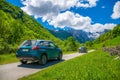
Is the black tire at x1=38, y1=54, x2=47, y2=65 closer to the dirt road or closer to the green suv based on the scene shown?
the green suv

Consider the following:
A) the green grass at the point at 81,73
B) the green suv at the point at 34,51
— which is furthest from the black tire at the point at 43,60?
the green grass at the point at 81,73

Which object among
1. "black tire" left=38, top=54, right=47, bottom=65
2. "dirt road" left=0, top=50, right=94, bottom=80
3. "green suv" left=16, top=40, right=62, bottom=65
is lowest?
"dirt road" left=0, top=50, right=94, bottom=80

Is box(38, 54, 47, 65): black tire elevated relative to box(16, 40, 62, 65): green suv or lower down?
lower down

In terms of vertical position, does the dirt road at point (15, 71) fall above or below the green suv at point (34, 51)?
below

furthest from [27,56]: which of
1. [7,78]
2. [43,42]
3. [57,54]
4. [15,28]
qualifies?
[15,28]

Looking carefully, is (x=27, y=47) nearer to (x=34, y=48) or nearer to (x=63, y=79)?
(x=34, y=48)

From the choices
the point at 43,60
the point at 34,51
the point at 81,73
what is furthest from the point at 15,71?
the point at 81,73

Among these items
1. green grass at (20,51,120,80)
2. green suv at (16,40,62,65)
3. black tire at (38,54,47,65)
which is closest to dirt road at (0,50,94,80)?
green grass at (20,51,120,80)

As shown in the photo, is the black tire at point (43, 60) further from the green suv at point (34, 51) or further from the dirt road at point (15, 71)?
the dirt road at point (15, 71)

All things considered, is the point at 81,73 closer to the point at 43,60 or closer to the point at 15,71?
the point at 15,71

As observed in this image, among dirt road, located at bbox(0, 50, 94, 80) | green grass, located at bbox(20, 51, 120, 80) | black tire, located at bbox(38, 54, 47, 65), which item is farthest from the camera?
black tire, located at bbox(38, 54, 47, 65)

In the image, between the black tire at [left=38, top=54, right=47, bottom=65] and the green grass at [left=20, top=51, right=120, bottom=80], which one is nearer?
the green grass at [left=20, top=51, right=120, bottom=80]

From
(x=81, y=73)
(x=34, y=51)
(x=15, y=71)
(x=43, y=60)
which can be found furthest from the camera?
(x=43, y=60)

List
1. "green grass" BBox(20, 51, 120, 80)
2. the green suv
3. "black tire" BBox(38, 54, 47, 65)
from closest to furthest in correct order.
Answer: "green grass" BBox(20, 51, 120, 80) → the green suv → "black tire" BBox(38, 54, 47, 65)
